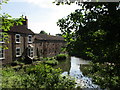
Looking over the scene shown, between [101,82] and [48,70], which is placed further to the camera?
[48,70]

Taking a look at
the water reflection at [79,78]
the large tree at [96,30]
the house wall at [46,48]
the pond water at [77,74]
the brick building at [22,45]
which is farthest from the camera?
the house wall at [46,48]

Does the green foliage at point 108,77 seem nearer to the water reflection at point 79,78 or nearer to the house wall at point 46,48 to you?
the water reflection at point 79,78

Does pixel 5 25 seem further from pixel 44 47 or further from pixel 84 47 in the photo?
pixel 44 47

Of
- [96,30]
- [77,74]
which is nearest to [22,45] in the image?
[77,74]

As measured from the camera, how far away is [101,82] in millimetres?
4777

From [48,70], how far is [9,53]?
60.9ft

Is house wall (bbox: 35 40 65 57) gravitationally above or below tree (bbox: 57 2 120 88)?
below

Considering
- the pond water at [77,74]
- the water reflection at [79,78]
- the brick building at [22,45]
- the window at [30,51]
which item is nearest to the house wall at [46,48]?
the brick building at [22,45]

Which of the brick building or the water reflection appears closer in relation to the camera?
the water reflection

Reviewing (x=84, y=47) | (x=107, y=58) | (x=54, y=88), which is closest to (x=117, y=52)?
(x=107, y=58)

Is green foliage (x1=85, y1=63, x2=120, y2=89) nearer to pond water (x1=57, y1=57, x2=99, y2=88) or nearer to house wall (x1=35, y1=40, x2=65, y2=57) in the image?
pond water (x1=57, y1=57, x2=99, y2=88)

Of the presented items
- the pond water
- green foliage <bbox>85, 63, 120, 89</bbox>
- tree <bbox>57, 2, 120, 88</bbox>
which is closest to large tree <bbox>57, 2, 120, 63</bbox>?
tree <bbox>57, 2, 120, 88</bbox>

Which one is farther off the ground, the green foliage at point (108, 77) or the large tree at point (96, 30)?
the large tree at point (96, 30)

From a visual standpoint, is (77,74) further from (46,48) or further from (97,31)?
(46,48)
